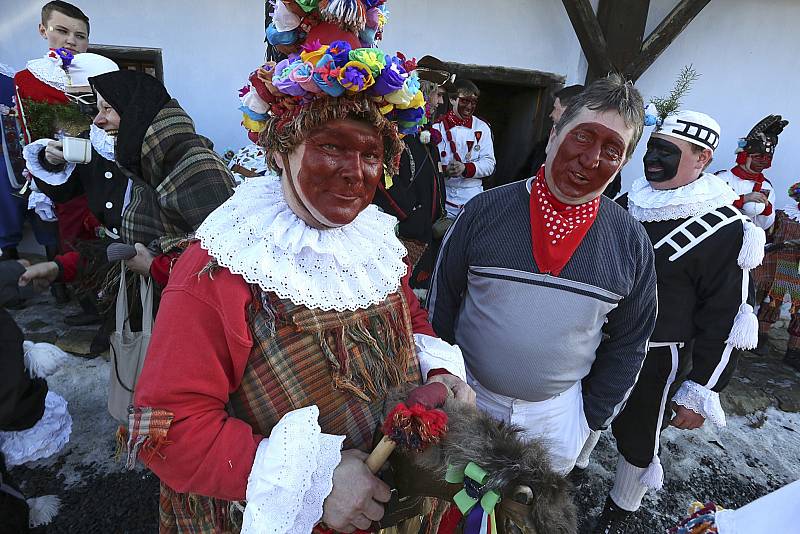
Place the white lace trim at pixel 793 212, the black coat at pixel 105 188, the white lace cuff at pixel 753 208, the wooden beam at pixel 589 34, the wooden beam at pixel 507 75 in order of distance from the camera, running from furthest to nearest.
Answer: the white lace trim at pixel 793 212 < the wooden beam at pixel 507 75 < the white lace cuff at pixel 753 208 < the wooden beam at pixel 589 34 < the black coat at pixel 105 188

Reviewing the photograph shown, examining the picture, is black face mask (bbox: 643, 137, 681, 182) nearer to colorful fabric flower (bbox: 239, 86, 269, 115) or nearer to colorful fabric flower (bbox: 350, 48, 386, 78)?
colorful fabric flower (bbox: 350, 48, 386, 78)

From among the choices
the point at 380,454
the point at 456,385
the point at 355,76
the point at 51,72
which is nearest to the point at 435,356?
the point at 456,385

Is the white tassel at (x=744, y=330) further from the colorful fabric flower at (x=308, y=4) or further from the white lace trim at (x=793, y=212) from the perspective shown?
the white lace trim at (x=793, y=212)

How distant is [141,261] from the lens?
6.86ft

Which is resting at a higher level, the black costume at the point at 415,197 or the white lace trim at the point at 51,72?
the white lace trim at the point at 51,72

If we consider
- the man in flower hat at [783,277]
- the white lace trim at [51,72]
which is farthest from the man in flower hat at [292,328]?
the man in flower hat at [783,277]

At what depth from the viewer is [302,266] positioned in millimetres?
1242

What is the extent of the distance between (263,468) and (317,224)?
61 cm

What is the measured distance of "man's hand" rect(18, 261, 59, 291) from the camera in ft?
6.02

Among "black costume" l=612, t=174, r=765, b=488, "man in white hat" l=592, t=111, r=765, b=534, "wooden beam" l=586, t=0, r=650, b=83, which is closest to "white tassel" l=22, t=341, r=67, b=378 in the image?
"man in white hat" l=592, t=111, r=765, b=534

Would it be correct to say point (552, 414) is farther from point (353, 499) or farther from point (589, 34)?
point (589, 34)

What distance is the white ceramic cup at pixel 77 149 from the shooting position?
259 centimetres

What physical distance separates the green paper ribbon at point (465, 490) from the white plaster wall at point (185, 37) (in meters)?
4.63

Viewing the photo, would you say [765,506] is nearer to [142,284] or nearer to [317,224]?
[317,224]
